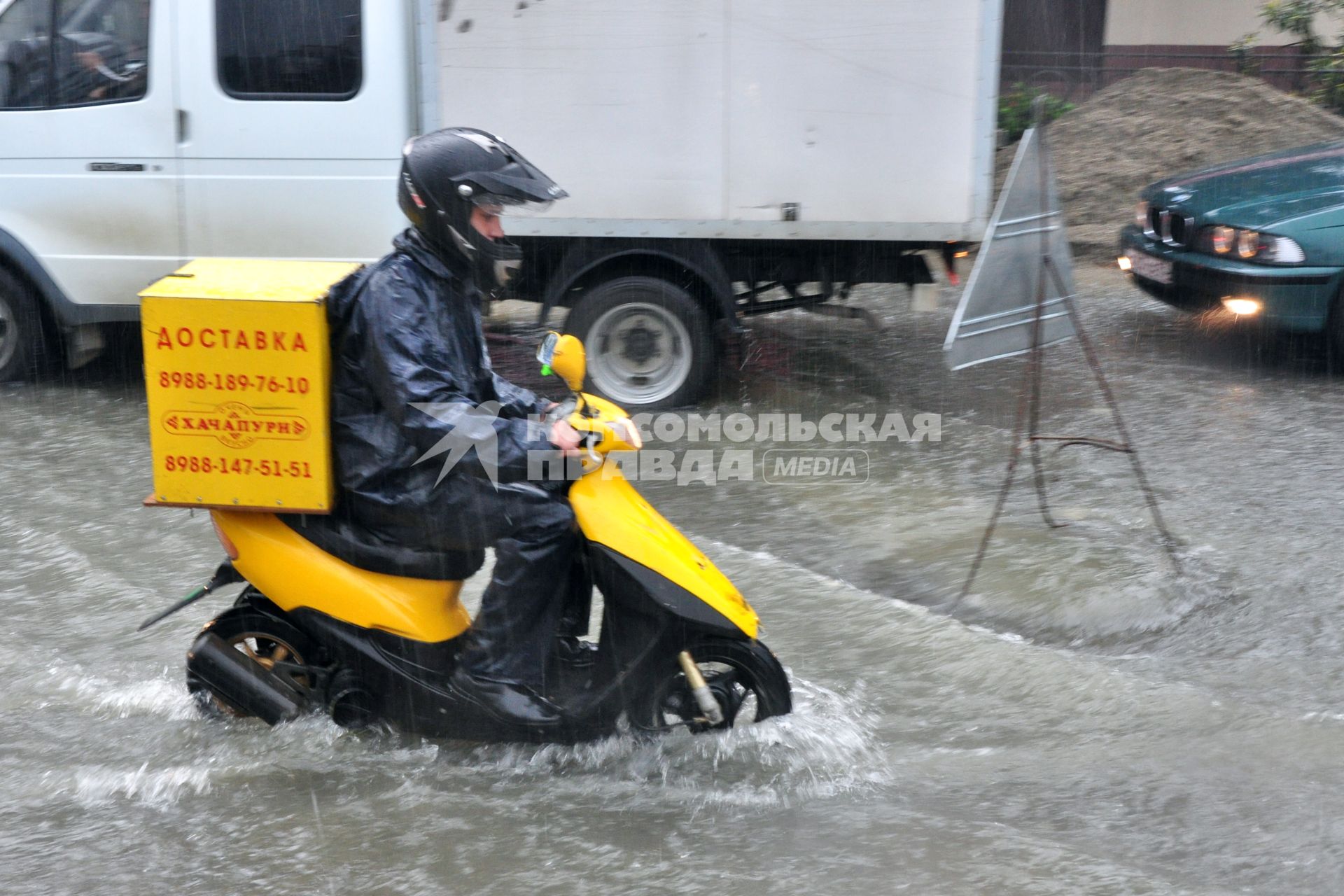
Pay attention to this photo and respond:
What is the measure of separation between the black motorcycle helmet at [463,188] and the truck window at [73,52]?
435 cm

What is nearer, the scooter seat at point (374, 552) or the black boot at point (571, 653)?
the scooter seat at point (374, 552)

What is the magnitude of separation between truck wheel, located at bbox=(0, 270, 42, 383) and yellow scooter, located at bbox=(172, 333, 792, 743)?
444 cm

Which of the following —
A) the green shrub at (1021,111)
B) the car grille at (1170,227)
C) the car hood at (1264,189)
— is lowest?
the car grille at (1170,227)

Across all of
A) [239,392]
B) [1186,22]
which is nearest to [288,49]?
[239,392]

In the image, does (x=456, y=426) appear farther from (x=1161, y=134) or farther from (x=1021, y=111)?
(x=1021, y=111)

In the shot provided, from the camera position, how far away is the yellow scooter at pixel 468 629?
134 inches

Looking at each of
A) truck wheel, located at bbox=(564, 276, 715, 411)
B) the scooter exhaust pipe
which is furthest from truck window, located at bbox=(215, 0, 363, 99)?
the scooter exhaust pipe

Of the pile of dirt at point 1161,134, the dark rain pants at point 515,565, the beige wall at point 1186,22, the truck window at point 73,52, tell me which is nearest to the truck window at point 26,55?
the truck window at point 73,52

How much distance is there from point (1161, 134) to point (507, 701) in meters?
11.2

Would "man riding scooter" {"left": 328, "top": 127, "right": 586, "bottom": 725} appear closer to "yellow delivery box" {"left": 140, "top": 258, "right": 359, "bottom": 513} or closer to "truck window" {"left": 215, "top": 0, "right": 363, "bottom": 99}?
"yellow delivery box" {"left": 140, "top": 258, "right": 359, "bottom": 513}

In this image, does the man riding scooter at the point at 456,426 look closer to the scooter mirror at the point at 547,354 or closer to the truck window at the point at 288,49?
the scooter mirror at the point at 547,354

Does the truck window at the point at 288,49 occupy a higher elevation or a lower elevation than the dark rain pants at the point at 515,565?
higher

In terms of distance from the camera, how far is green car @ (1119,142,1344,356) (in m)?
7.54

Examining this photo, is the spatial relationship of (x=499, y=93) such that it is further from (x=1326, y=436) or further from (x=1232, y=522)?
(x=1326, y=436)
